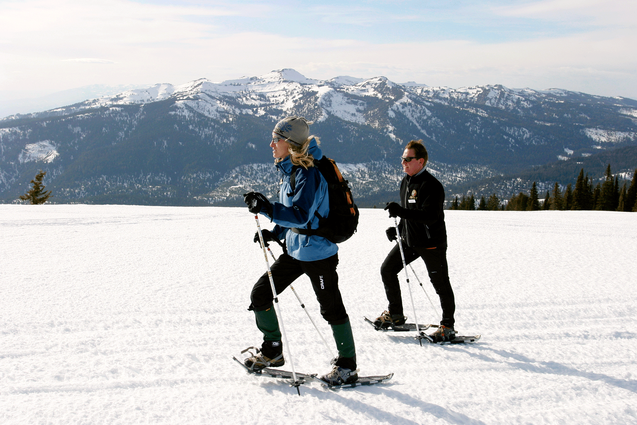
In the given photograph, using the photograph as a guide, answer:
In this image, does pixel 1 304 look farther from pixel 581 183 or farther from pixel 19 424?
pixel 581 183

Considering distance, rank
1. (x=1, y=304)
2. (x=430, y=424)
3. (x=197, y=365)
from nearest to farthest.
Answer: (x=430, y=424) < (x=197, y=365) < (x=1, y=304)

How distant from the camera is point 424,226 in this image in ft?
14.6

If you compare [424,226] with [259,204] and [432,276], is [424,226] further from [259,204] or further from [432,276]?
[259,204]

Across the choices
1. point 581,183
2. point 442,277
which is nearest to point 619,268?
point 442,277

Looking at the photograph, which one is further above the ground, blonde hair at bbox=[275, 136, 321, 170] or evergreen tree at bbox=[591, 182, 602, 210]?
blonde hair at bbox=[275, 136, 321, 170]

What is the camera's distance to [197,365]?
384 cm

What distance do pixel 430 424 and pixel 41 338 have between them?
4234 millimetres

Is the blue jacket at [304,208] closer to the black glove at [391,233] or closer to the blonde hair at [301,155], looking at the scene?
the blonde hair at [301,155]

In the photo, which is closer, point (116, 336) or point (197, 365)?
point (197, 365)

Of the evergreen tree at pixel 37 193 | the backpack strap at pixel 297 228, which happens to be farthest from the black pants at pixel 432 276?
the evergreen tree at pixel 37 193

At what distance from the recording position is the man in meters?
4.31

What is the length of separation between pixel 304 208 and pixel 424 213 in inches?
70.7

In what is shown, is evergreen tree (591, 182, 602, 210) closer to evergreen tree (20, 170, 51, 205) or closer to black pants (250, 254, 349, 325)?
black pants (250, 254, 349, 325)

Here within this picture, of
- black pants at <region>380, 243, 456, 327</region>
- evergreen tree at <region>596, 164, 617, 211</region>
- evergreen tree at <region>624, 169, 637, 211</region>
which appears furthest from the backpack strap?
evergreen tree at <region>596, 164, 617, 211</region>
